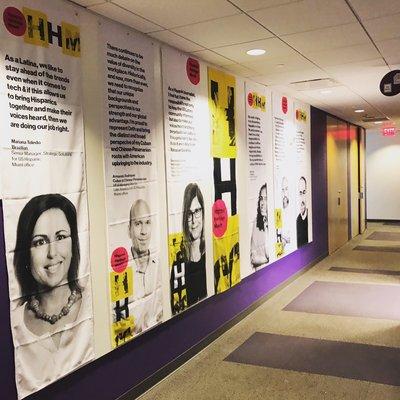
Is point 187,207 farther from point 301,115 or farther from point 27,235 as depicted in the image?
point 301,115

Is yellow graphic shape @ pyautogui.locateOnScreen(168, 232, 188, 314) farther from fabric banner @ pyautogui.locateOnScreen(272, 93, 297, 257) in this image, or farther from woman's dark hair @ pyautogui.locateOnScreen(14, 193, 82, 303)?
fabric banner @ pyautogui.locateOnScreen(272, 93, 297, 257)

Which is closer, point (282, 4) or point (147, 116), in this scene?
point (282, 4)

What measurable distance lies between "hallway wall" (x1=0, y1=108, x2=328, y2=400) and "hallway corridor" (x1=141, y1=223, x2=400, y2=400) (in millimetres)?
171

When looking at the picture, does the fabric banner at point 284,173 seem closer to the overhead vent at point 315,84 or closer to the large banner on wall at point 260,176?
the large banner on wall at point 260,176

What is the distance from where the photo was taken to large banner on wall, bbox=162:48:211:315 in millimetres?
3848

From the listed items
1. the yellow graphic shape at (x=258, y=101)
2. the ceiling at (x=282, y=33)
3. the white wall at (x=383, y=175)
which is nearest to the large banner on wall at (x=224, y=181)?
the ceiling at (x=282, y=33)

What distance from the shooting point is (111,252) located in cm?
319

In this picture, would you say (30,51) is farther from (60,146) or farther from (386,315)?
(386,315)

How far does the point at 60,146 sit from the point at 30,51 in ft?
1.82

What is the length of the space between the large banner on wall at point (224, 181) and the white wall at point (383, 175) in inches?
410

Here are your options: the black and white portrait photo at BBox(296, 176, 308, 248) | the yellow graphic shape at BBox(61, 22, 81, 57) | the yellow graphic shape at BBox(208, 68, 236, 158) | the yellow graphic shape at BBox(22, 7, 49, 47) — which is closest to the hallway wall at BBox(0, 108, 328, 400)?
the black and white portrait photo at BBox(296, 176, 308, 248)

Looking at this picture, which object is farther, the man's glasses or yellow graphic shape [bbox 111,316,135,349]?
the man's glasses

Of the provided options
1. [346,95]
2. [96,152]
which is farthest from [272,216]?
[96,152]

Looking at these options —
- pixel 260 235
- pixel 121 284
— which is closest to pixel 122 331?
pixel 121 284
